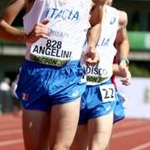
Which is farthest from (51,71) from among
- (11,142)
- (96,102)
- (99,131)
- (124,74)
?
(11,142)

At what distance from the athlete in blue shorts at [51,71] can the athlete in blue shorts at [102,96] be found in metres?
1.02

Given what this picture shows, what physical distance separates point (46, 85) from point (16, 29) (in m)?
0.43

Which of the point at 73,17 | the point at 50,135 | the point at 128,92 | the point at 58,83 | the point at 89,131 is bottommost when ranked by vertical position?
the point at 128,92

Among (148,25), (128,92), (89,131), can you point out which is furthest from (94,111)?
(148,25)

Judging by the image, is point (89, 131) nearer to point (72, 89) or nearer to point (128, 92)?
point (72, 89)

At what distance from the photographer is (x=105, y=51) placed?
6.12 meters

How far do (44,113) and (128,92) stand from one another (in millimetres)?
21899

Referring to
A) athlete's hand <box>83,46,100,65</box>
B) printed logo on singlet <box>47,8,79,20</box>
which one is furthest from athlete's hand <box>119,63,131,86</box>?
printed logo on singlet <box>47,8,79,20</box>

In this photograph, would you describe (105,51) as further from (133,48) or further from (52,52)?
(133,48)

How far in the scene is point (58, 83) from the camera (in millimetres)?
4770

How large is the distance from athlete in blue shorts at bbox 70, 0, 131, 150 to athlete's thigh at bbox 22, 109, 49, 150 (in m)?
1.04

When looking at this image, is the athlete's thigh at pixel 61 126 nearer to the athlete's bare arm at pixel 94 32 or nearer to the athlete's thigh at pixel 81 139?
the athlete's bare arm at pixel 94 32

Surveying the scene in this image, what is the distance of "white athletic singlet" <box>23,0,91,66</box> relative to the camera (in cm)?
477

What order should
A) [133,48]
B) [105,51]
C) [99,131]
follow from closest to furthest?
[99,131] < [105,51] < [133,48]
